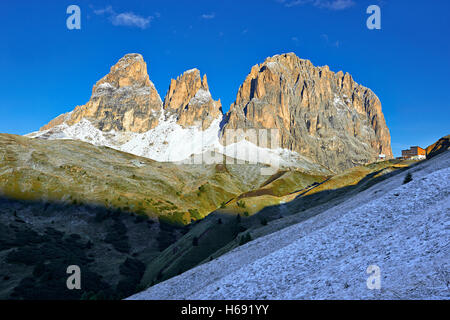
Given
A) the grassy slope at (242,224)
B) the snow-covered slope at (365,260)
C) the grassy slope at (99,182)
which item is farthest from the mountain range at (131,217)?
the snow-covered slope at (365,260)

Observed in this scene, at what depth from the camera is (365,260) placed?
16.8m

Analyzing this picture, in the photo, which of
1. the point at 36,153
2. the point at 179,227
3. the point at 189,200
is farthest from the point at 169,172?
the point at 179,227

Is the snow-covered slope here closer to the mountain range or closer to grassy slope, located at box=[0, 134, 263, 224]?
the mountain range

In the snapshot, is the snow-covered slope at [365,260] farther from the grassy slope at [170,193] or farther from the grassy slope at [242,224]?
the grassy slope at [170,193]

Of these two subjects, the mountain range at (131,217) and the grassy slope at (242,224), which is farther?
the grassy slope at (242,224)

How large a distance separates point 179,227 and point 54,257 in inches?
1869

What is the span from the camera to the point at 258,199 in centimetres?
8150

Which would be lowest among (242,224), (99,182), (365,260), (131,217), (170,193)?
(365,260)

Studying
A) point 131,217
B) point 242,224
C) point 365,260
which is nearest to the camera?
point 365,260

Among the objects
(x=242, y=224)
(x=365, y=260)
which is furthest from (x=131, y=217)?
(x=365, y=260)

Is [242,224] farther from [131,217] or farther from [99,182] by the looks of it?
[99,182]

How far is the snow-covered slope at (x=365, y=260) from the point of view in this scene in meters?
13.3

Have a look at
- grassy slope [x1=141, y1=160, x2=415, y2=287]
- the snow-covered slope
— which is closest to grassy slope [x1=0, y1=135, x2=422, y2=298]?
grassy slope [x1=141, y1=160, x2=415, y2=287]

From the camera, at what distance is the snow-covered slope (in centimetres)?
1330
